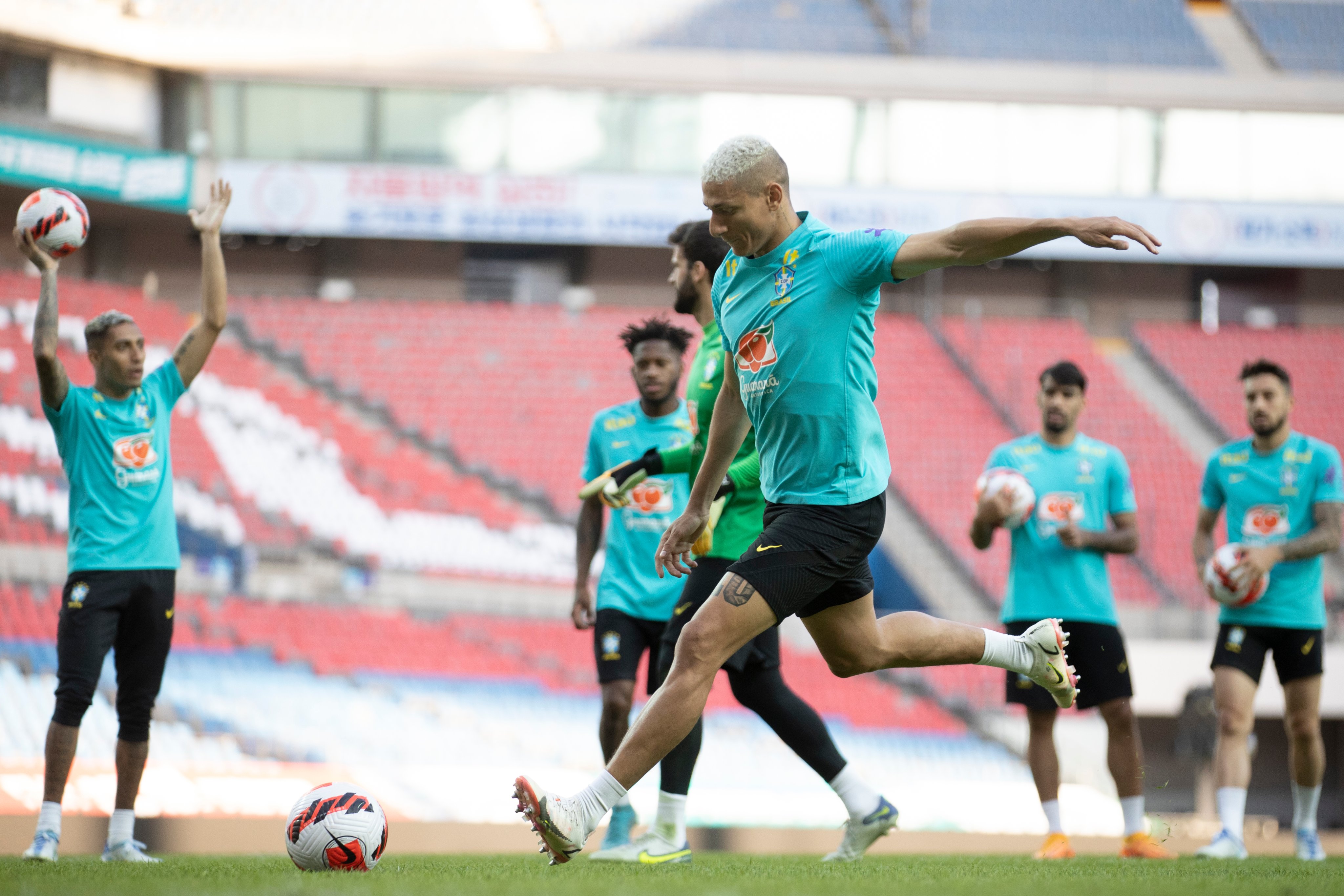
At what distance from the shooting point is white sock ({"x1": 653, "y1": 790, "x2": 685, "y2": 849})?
586 cm

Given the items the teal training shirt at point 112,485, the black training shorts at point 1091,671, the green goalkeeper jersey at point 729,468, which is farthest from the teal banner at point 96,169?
the black training shorts at point 1091,671

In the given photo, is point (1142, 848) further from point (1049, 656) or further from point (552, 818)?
point (552, 818)

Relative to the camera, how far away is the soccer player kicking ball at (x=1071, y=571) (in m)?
6.97

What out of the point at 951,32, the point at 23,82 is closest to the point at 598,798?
the point at 23,82

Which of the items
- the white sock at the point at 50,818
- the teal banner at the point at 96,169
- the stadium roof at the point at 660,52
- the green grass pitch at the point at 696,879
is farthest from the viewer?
the stadium roof at the point at 660,52

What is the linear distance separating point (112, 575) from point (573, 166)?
20.2 meters

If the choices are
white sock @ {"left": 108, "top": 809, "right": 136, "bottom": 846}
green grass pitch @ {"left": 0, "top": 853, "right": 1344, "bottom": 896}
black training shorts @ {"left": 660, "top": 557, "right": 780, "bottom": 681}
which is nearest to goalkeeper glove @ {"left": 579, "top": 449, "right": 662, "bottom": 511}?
black training shorts @ {"left": 660, "top": 557, "right": 780, "bottom": 681}

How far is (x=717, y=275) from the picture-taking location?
4.74 metres

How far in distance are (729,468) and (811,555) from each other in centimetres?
120

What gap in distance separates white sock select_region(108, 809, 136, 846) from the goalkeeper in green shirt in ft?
7.42

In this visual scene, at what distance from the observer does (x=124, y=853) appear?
237 inches

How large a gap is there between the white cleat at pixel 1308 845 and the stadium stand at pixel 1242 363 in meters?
17.1

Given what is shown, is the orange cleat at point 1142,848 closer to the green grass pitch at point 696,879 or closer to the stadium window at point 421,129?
the green grass pitch at point 696,879

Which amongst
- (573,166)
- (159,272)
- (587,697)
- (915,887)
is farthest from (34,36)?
(915,887)
